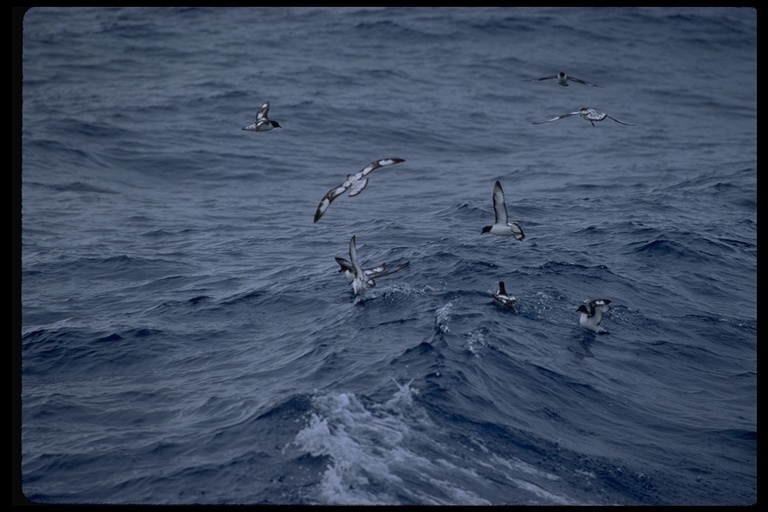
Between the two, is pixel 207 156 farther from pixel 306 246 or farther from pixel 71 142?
pixel 306 246

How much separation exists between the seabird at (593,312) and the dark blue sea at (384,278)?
265mm

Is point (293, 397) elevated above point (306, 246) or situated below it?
above

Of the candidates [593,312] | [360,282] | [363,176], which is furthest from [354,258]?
[593,312]

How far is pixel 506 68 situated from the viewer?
150 feet

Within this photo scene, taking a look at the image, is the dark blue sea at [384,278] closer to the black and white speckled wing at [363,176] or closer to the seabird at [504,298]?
the seabird at [504,298]

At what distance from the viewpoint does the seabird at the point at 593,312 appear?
58.2ft

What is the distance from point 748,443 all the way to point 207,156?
Result: 2404cm

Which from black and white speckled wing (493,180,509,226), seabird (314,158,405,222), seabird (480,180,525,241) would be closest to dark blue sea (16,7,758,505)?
seabird (480,180,525,241)

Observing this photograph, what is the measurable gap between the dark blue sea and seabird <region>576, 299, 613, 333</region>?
0.87ft

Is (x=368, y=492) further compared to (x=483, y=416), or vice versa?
(x=483, y=416)

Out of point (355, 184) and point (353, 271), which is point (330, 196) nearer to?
point (355, 184)

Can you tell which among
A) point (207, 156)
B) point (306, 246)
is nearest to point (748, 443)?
point (306, 246)

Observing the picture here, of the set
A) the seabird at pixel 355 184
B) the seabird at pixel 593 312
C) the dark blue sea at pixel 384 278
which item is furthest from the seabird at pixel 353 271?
the seabird at pixel 593 312

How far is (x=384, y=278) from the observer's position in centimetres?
2067
